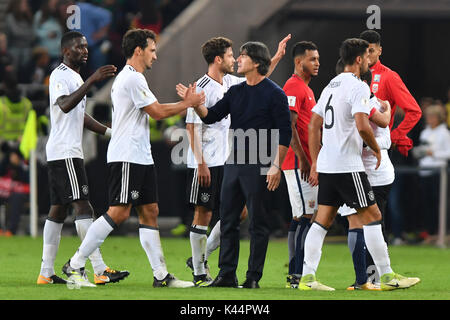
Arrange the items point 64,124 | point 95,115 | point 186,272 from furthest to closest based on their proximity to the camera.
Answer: point 95,115
point 186,272
point 64,124

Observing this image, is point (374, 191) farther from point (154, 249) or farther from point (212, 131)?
point (154, 249)

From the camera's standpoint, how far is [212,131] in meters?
10.6

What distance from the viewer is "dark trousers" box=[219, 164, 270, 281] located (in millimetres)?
9812

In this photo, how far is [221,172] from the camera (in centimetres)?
1058

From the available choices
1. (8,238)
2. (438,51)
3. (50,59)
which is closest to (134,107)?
(8,238)

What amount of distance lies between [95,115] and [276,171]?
30.7ft

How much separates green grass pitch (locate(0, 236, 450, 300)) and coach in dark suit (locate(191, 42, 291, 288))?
384 mm

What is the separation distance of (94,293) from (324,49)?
13501 mm

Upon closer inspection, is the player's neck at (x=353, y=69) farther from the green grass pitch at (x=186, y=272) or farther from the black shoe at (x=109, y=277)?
the black shoe at (x=109, y=277)

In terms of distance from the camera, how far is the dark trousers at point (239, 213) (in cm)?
981

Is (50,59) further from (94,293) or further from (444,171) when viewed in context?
(94,293)

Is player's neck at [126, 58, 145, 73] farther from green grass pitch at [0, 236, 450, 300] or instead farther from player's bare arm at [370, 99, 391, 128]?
player's bare arm at [370, 99, 391, 128]

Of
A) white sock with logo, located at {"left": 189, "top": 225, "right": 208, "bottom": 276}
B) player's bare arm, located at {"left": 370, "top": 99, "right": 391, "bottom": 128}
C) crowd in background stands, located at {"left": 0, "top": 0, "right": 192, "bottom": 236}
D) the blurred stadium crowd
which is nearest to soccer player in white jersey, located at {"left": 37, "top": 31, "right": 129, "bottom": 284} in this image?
white sock with logo, located at {"left": 189, "top": 225, "right": 208, "bottom": 276}

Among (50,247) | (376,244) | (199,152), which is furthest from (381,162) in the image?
(50,247)
